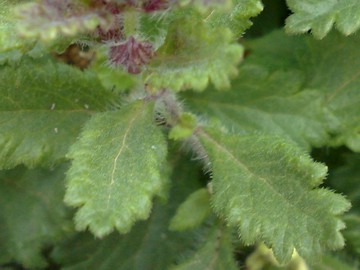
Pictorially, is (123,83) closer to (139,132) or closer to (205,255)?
(139,132)

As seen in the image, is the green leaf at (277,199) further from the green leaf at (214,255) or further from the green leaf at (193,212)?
the green leaf at (214,255)

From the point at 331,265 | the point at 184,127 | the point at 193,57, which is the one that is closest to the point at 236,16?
the point at 193,57

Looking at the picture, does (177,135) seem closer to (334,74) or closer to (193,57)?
(193,57)

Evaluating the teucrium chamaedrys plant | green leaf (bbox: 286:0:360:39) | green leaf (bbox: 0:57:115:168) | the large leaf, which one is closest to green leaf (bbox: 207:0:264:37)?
the teucrium chamaedrys plant

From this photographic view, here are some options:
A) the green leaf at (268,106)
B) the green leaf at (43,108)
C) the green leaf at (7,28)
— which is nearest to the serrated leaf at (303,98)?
the green leaf at (268,106)

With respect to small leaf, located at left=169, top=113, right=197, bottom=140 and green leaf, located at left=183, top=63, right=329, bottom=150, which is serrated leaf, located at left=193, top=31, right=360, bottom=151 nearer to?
green leaf, located at left=183, top=63, right=329, bottom=150

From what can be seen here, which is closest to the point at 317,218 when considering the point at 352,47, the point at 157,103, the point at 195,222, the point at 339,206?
the point at 339,206

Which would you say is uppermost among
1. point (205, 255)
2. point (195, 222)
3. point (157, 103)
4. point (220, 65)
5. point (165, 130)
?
point (220, 65)
